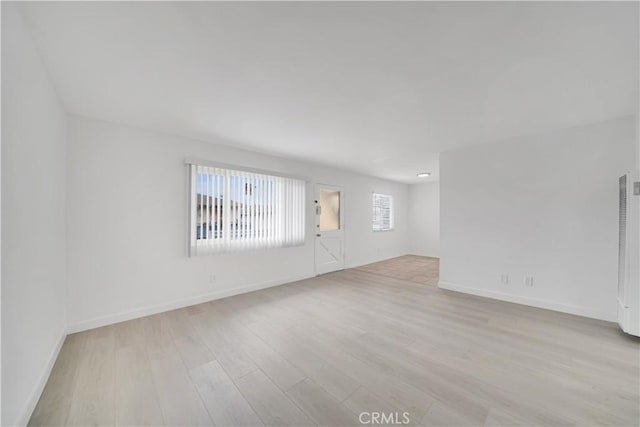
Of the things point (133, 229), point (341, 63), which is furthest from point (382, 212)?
point (133, 229)

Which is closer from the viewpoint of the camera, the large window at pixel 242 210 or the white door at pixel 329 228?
the large window at pixel 242 210

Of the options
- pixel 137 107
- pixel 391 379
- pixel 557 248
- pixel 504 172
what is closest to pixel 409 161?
pixel 504 172

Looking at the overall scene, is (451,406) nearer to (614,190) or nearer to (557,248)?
(557,248)

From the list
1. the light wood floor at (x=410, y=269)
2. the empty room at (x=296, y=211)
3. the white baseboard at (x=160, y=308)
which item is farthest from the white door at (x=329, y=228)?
the white baseboard at (x=160, y=308)

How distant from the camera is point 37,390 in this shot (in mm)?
1640

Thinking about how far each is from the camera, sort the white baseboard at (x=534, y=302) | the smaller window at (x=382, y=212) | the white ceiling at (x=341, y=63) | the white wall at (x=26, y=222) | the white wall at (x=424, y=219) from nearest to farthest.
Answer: the white wall at (x=26, y=222) → the white ceiling at (x=341, y=63) → the white baseboard at (x=534, y=302) → the smaller window at (x=382, y=212) → the white wall at (x=424, y=219)

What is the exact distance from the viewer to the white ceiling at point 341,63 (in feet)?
4.48

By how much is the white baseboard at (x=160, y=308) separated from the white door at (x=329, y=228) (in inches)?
49.5

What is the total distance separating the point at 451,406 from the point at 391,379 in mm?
418

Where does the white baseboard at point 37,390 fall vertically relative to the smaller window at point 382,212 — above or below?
below

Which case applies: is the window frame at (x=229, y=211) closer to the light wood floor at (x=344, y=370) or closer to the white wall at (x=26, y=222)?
the light wood floor at (x=344, y=370)

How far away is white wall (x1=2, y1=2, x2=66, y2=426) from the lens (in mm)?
1259

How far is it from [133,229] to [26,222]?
159cm

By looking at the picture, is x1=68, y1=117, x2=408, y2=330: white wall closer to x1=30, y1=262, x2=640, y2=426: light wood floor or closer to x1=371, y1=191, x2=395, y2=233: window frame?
x1=30, y1=262, x2=640, y2=426: light wood floor
